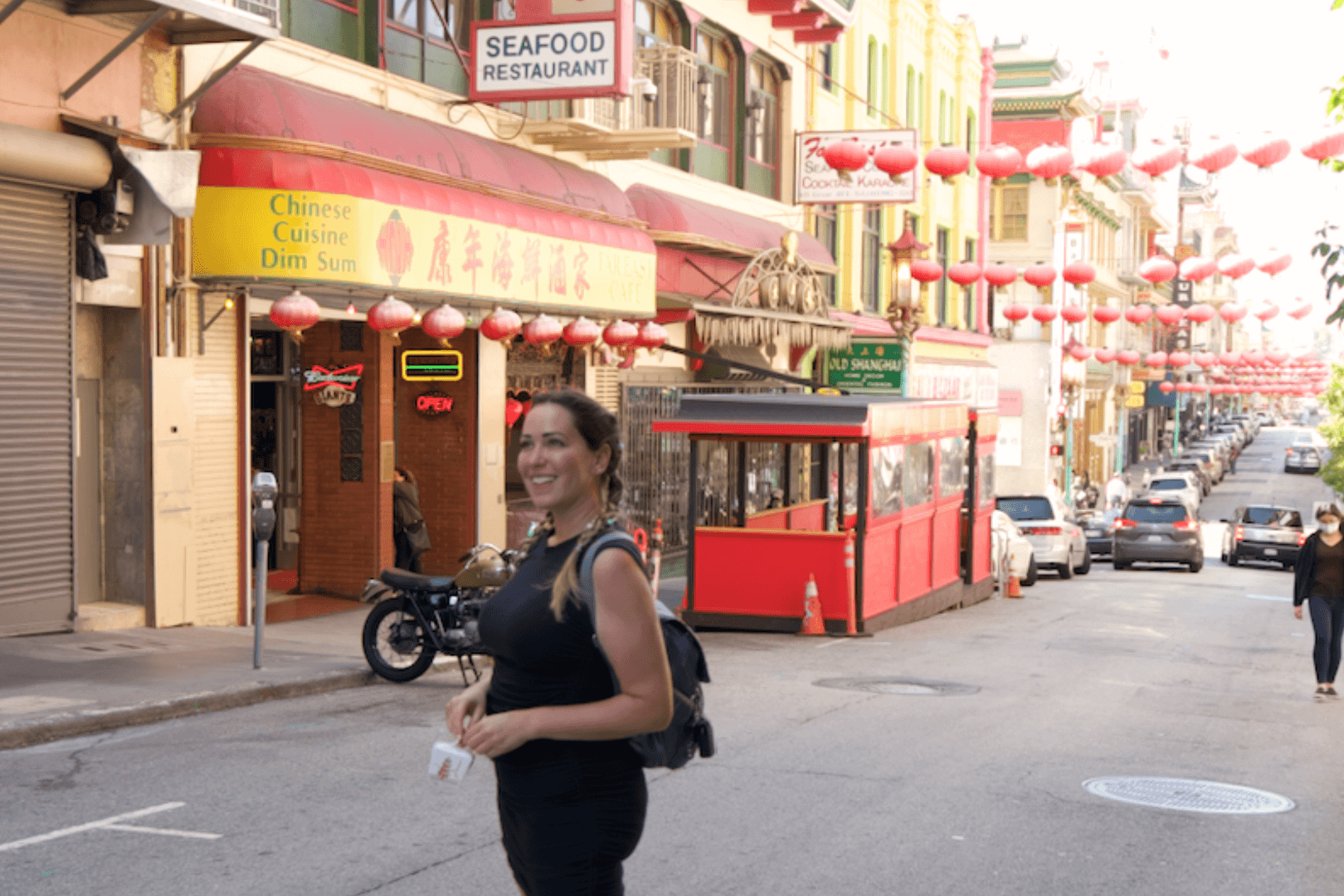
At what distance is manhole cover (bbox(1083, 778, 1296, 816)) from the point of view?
27.6 ft

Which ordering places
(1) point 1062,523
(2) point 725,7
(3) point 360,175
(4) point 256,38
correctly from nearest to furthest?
(4) point 256,38 → (3) point 360,175 → (2) point 725,7 → (1) point 1062,523

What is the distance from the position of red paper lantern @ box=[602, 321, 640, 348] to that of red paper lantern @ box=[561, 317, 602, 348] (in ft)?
2.79

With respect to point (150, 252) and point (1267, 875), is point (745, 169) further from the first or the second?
point (1267, 875)

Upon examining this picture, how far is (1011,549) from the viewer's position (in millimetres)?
26453

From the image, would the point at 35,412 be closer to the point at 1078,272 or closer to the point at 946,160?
the point at 946,160

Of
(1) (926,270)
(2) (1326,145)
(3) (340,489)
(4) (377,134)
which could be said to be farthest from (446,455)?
(1) (926,270)

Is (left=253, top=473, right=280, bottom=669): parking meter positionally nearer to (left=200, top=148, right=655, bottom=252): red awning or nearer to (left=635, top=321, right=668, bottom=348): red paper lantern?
(left=200, top=148, right=655, bottom=252): red awning

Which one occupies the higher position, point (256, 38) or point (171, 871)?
point (256, 38)

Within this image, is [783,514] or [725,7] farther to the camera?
[725,7]

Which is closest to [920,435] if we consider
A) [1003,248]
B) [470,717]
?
[470,717]

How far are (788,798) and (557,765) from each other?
189 inches

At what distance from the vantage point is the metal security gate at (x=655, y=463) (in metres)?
24.4

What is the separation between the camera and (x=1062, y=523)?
3141 centimetres

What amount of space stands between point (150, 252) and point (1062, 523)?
2145cm
